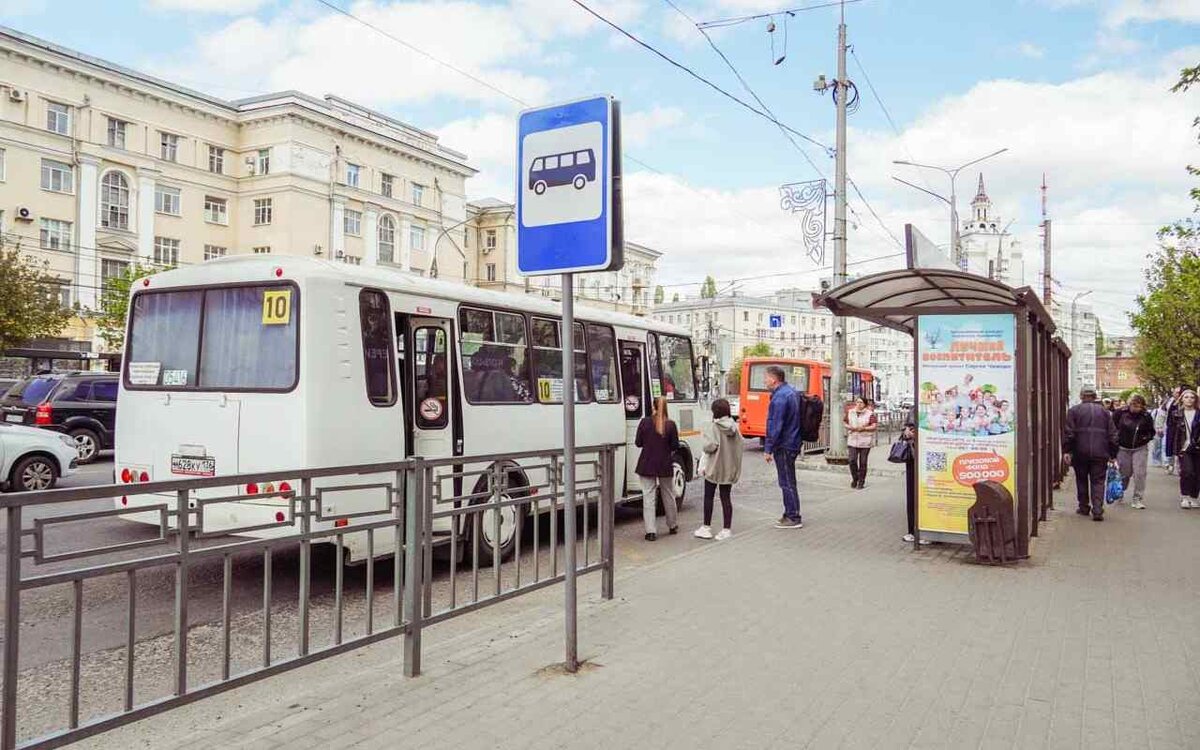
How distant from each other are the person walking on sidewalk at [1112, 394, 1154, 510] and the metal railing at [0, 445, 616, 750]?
1140 centimetres

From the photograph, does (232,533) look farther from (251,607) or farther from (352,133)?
(352,133)

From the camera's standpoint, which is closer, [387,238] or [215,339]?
[215,339]

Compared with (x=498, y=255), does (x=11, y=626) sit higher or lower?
lower

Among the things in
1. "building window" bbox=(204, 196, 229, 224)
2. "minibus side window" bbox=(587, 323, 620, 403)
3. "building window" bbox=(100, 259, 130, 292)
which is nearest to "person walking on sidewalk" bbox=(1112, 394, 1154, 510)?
"minibus side window" bbox=(587, 323, 620, 403)

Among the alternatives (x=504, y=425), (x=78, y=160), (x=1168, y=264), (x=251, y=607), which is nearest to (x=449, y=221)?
(x=78, y=160)

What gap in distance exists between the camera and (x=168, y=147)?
1911 inches

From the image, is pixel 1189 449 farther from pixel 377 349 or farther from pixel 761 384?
pixel 761 384

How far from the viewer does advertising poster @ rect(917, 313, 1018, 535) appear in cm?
886

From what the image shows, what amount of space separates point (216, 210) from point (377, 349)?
48766mm

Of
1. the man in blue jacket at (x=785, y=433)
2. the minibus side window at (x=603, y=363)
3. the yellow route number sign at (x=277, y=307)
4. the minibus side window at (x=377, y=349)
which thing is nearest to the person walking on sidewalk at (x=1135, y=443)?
the man in blue jacket at (x=785, y=433)

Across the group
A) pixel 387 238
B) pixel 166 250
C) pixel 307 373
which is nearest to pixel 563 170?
pixel 307 373

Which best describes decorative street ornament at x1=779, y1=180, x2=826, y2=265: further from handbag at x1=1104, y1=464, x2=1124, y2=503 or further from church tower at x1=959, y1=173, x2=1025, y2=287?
church tower at x1=959, y1=173, x2=1025, y2=287

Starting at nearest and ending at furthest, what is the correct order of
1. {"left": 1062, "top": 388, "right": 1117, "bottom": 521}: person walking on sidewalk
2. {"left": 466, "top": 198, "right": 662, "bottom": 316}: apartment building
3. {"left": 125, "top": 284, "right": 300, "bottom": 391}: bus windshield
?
{"left": 125, "top": 284, "right": 300, "bottom": 391}: bus windshield, {"left": 1062, "top": 388, "right": 1117, "bottom": 521}: person walking on sidewalk, {"left": 466, "top": 198, "right": 662, "bottom": 316}: apartment building

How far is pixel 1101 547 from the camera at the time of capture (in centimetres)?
984
